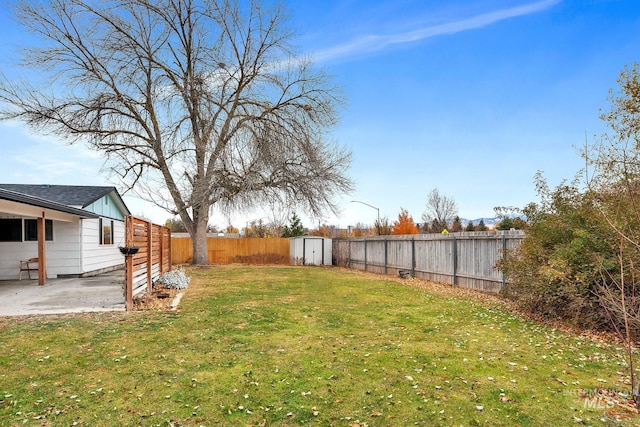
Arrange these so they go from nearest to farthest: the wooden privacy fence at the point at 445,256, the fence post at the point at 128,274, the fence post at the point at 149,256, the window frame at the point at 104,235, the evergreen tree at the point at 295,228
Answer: the fence post at the point at 128,274 → the fence post at the point at 149,256 → the wooden privacy fence at the point at 445,256 → the window frame at the point at 104,235 → the evergreen tree at the point at 295,228

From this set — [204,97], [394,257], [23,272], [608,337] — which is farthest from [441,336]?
[204,97]

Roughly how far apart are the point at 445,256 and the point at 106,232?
42.2 ft

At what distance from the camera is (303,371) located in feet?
12.7

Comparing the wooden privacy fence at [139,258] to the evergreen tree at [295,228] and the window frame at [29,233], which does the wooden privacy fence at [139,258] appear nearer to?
the window frame at [29,233]

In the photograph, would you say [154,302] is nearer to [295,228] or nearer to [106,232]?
[106,232]

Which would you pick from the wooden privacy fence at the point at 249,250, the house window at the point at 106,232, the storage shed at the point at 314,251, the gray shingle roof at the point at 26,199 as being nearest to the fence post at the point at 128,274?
the gray shingle roof at the point at 26,199

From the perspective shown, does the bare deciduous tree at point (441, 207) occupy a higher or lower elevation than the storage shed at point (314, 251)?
higher

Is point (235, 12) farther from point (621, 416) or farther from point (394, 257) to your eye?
point (621, 416)

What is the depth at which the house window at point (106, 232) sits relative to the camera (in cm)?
1481

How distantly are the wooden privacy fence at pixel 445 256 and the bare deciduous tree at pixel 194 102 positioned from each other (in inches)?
128

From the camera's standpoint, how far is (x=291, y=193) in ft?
57.5

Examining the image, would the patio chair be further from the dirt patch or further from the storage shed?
the storage shed

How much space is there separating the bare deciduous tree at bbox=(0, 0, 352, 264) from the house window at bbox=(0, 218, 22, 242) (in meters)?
5.80

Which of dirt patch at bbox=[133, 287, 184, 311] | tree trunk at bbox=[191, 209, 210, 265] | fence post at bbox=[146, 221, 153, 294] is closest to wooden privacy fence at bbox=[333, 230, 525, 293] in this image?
dirt patch at bbox=[133, 287, 184, 311]
